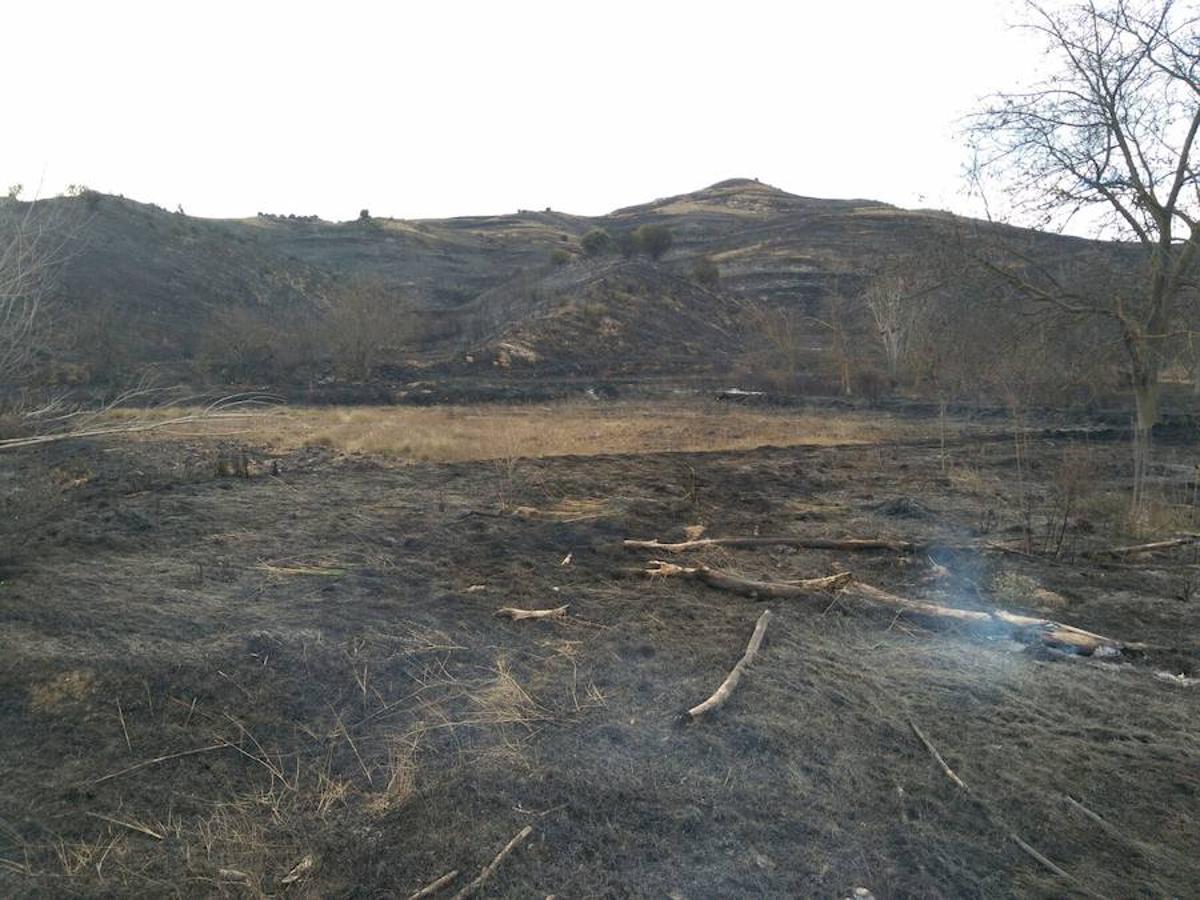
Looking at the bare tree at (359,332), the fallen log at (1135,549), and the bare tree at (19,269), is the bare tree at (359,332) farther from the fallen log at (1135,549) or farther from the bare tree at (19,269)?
the fallen log at (1135,549)

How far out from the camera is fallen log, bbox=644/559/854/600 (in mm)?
6449

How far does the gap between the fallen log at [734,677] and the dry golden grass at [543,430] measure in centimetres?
855

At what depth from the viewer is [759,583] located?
655cm

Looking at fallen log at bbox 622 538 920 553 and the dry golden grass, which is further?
the dry golden grass

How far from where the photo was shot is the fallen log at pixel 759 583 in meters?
6.45

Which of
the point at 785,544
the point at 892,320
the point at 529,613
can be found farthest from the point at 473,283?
the point at 529,613

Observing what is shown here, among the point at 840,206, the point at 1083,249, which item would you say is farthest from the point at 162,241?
the point at 840,206

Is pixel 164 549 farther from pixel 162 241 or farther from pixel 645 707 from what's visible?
pixel 162 241

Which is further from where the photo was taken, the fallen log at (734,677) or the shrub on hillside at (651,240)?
the shrub on hillside at (651,240)

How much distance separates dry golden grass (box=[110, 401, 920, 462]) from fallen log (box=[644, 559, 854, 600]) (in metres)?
7.14

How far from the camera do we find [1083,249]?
9516mm

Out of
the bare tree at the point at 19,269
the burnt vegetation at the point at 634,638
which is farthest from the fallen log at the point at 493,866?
the bare tree at the point at 19,269

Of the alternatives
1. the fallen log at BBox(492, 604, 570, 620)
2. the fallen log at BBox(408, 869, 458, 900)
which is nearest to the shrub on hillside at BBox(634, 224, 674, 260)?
the fallen log at BBox(492, 604, 570, 620)

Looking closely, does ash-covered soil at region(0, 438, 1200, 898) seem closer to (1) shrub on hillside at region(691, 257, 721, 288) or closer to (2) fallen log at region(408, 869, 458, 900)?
(2) fallen log at region(408, 869, 458, 900)
